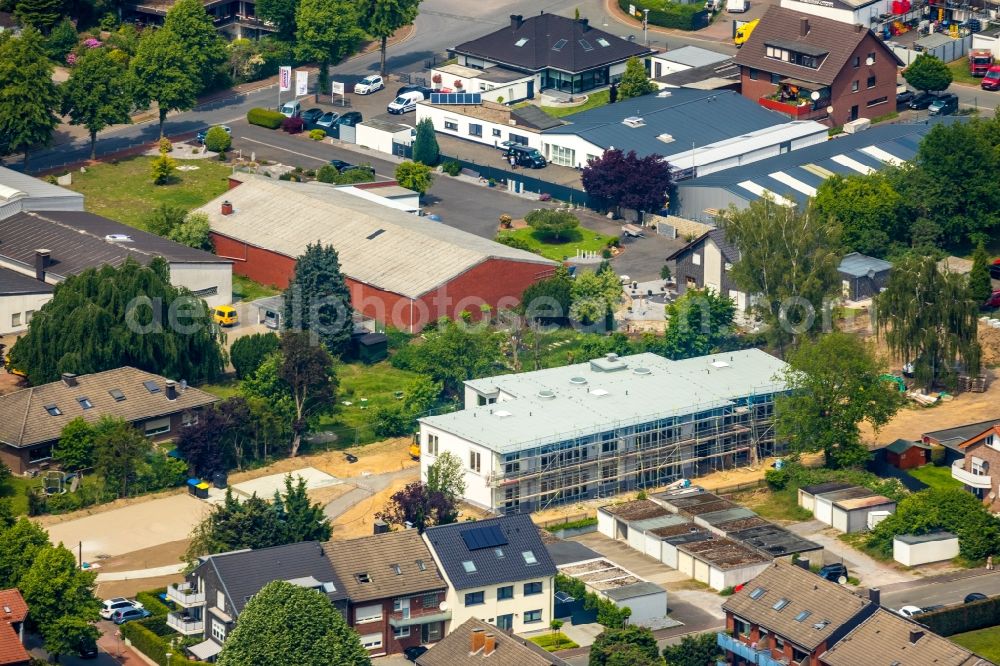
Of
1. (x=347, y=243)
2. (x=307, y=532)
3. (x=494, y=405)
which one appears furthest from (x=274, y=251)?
(x=307, y=532)

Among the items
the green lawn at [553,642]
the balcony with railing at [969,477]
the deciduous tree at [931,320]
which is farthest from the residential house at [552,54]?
the green lawn at [553,642]

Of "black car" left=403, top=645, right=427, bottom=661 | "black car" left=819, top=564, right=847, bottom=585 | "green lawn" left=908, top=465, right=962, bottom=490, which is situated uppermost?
"black car" left=819, top=564, right=847, bottom=585

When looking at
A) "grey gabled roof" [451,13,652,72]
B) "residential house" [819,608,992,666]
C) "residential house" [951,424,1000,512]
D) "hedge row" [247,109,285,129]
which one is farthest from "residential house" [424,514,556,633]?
"grey gabled roof" [451,13,652,72]

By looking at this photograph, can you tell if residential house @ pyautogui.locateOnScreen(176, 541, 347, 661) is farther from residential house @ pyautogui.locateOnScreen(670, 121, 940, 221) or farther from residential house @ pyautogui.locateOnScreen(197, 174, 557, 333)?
residential house @ pyautogui.locateOnScreen(670, 121, 940, 221)

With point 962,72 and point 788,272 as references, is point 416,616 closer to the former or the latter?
point 788,272

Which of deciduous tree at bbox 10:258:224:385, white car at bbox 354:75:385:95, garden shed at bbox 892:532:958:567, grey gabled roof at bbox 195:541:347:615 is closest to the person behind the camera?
grey gabled roof at bbox 195:541:347:615

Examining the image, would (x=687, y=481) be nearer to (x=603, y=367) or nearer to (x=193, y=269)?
(x=603, y=367)

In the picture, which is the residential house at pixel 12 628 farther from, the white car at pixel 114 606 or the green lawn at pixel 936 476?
the green lawn at pixel 936 476
